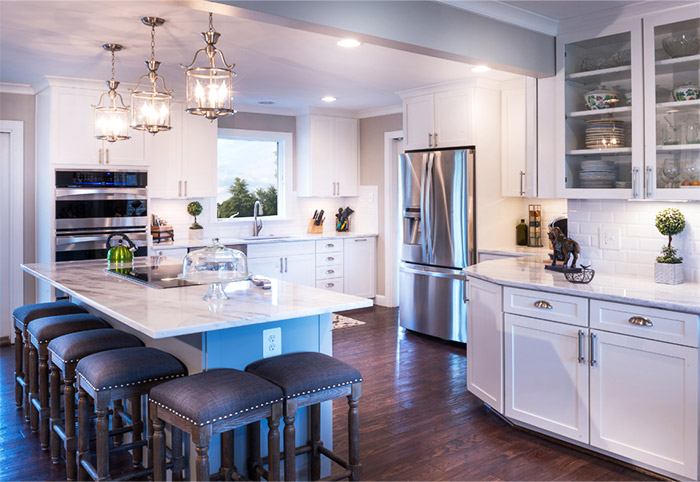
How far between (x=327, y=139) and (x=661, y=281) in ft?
15.0

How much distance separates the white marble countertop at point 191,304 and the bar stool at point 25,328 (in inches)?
10.7

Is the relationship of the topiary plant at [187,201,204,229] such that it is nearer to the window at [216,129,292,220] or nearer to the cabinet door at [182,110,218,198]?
the cabinet door at [182,110,218,198]

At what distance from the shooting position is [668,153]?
3.20 metres

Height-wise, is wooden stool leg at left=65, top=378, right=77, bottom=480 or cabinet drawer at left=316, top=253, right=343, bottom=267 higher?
cabinet drawer at left=316, top=253, right=343, bottom=267

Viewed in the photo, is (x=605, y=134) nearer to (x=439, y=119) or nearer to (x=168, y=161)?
(x=439, y=119)

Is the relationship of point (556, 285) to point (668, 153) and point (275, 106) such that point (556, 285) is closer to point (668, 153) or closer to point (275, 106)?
point (668, 153)

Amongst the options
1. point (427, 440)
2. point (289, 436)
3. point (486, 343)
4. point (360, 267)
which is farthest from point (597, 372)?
point (360, 267)

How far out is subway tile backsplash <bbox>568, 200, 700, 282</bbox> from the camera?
3.22 m

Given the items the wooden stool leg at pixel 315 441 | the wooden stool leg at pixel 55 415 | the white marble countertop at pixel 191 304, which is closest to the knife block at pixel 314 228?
the white marble countertop at pixel 191 304

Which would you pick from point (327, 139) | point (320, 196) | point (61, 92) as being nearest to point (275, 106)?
point (327, 139)

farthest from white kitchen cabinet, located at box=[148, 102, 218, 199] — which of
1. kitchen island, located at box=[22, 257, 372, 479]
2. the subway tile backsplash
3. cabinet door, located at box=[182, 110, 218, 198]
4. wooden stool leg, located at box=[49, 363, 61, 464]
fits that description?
the subway tile backsplash

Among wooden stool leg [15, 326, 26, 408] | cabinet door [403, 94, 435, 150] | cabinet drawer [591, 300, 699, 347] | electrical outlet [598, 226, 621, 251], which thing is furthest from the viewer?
cabinet door [403, 94, 435, 150]

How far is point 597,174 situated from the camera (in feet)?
11.5

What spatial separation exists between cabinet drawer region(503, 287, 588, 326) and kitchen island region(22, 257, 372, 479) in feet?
3.25
